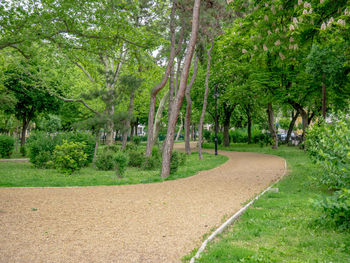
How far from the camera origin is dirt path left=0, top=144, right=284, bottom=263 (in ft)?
14.4

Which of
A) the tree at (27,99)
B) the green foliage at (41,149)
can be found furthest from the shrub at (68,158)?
the tree at (27,99)

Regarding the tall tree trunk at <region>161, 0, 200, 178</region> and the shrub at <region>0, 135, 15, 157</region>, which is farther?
the shrub at <region>0, 135, 15, 157</region>

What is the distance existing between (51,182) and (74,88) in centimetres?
2902

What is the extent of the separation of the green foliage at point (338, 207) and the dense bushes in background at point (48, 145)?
484 inches

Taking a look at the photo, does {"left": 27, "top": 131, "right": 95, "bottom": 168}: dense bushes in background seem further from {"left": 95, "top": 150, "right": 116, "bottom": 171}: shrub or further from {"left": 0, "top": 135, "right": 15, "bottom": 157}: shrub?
{"left": 0, "top": 135, "right": 15, "bottom": 157}: shrub

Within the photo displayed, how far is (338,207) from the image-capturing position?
4.31m

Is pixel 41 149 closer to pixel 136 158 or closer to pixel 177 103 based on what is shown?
pixel 136 158

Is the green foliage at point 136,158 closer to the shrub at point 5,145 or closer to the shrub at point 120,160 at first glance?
the shrub at point 120,160

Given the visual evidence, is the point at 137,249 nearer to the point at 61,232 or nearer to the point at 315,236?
the point at 61,232

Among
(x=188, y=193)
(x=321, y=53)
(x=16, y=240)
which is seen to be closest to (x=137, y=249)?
(x=16, y=240)

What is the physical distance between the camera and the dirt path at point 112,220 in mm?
4395

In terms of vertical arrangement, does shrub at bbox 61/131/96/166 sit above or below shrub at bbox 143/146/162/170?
above

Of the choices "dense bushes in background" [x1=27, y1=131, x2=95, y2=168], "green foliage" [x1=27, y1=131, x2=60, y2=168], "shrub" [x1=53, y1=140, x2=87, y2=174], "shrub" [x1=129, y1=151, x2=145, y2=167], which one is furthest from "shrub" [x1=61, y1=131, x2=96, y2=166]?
"shrub" [x1=53, y1=140, x2=87, y2=174]

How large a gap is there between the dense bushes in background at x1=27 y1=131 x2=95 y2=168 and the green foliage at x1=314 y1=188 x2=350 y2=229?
12.3 m
